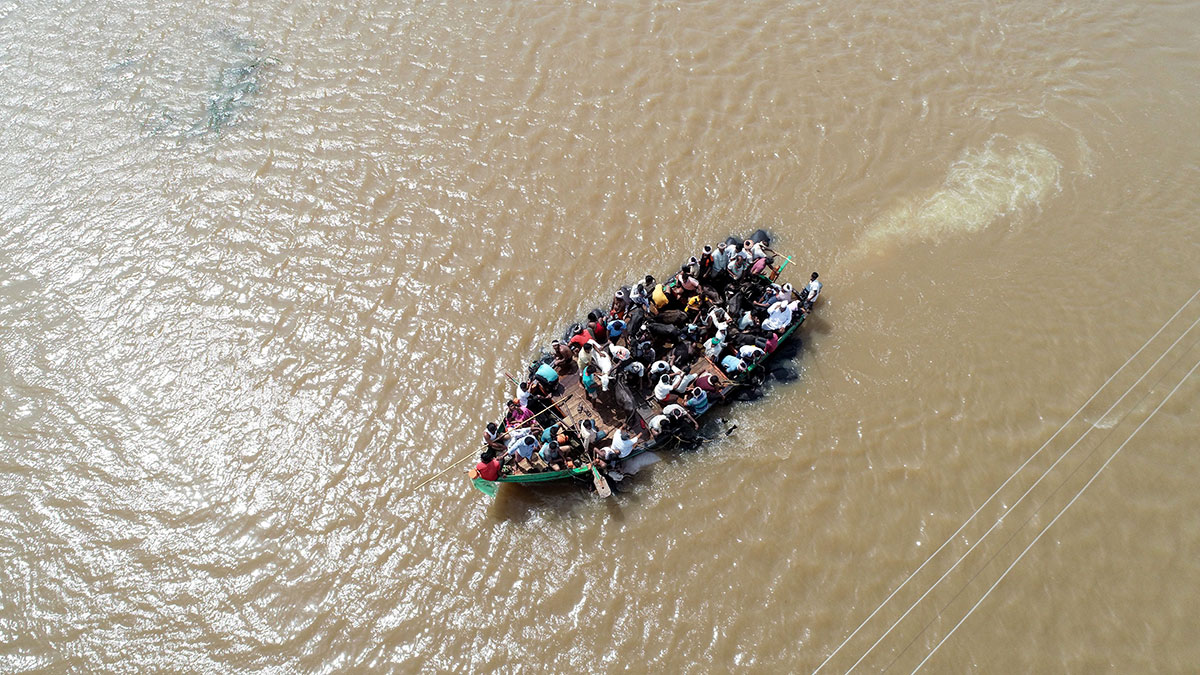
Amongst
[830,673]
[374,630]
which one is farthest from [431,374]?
[830,673]

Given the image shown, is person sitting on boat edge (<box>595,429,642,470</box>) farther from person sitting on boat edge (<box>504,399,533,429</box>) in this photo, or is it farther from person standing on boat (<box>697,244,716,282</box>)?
person standing on boat (<box>697,244,716,282</box>)

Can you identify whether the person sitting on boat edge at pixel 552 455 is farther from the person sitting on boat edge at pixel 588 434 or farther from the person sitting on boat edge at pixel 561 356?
the person sitting on boat edge at pixel 561 356

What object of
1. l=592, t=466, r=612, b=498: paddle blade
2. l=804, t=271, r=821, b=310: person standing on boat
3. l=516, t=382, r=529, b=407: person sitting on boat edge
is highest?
l=516, t=382, r=529, b=407: person sitting on boat edge

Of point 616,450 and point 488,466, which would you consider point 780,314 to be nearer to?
point 616,450

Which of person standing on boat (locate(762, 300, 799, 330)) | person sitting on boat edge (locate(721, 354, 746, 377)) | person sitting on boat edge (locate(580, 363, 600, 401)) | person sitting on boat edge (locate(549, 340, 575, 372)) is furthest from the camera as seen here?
person standing on boat (locate(762, 300, 799, 330))

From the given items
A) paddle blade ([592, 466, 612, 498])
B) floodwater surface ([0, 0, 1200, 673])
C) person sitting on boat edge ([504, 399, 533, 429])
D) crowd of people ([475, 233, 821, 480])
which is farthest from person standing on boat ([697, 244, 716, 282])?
paddle blade ([592, 466, 612, 498])

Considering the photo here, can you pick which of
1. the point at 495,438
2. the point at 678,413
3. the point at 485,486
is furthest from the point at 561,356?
the point at 485,486
